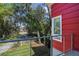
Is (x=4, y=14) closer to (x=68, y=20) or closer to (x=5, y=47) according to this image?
(x=5, y=47)

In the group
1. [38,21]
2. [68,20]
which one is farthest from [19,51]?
[68,20]

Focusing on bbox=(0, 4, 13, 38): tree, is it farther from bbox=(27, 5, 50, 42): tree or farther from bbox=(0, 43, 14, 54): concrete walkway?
bbox=(27, 5, 50, 42): tree

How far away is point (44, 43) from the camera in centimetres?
208

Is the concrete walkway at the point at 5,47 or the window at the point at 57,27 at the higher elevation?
the window at the point at 57,27

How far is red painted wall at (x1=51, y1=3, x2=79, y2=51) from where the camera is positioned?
6.68 ft

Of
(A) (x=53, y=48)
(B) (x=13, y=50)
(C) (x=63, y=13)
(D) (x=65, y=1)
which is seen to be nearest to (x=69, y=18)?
(C) (x=63, y=13)

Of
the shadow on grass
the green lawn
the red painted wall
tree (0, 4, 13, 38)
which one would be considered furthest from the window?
tree (0, 4, 13, 38)

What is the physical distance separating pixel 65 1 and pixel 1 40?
1022 mm

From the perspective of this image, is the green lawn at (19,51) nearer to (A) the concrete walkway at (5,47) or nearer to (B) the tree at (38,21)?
(A) the concrete walkway at (5,47)

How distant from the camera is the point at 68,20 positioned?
6.78 feet

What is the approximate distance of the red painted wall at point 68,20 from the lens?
2.04m

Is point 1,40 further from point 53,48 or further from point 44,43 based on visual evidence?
point 53,48

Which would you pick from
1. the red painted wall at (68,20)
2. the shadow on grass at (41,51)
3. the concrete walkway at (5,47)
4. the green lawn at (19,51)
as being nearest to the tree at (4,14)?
the concrete walkway at (5,47)

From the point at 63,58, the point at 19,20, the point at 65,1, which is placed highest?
the point at 65,1
